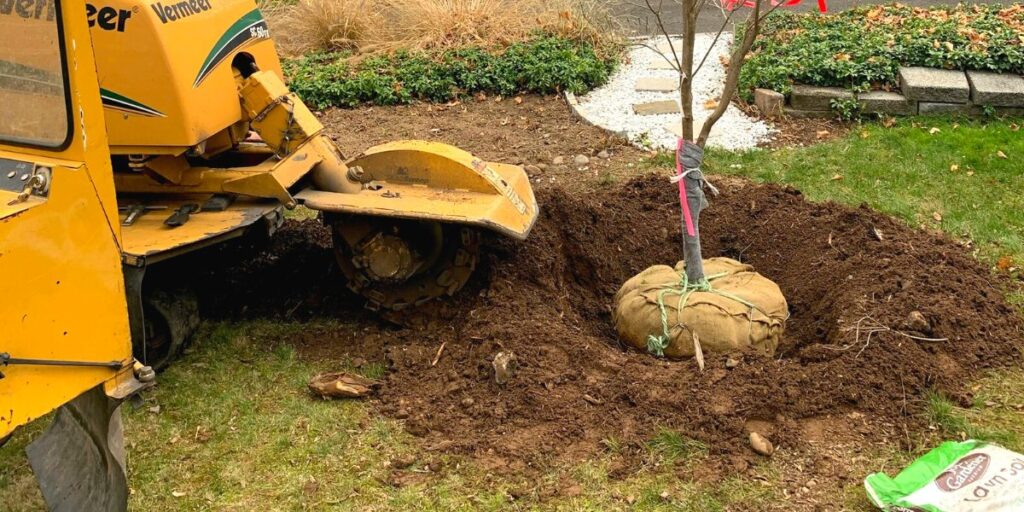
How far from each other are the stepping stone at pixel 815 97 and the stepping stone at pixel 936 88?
434mm

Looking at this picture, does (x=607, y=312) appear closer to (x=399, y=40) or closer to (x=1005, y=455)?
(x=1005, y=455)

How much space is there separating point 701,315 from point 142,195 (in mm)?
2623

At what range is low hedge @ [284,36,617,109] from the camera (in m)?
8.38

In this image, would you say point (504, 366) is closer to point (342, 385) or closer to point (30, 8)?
point (342, 385)

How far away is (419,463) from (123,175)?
1.98m

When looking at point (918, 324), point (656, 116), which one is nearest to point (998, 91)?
point (656, 116)

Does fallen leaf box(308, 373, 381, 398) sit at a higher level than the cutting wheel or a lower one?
lower

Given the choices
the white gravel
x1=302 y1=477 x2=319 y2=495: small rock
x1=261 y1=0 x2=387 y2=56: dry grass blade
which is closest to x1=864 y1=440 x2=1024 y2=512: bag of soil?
x1=302 y1=477 x2=319 y2=495: small rock

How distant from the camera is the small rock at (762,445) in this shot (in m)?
3.68

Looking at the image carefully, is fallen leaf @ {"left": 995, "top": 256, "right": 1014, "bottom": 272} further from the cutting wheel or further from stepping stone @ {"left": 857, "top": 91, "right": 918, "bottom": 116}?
the cutting wheel

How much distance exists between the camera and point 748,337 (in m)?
4.34

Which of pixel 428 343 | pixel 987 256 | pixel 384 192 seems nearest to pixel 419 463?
pixel 428 343

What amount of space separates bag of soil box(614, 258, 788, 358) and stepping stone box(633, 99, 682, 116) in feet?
11.0

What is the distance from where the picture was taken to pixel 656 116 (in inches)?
304
